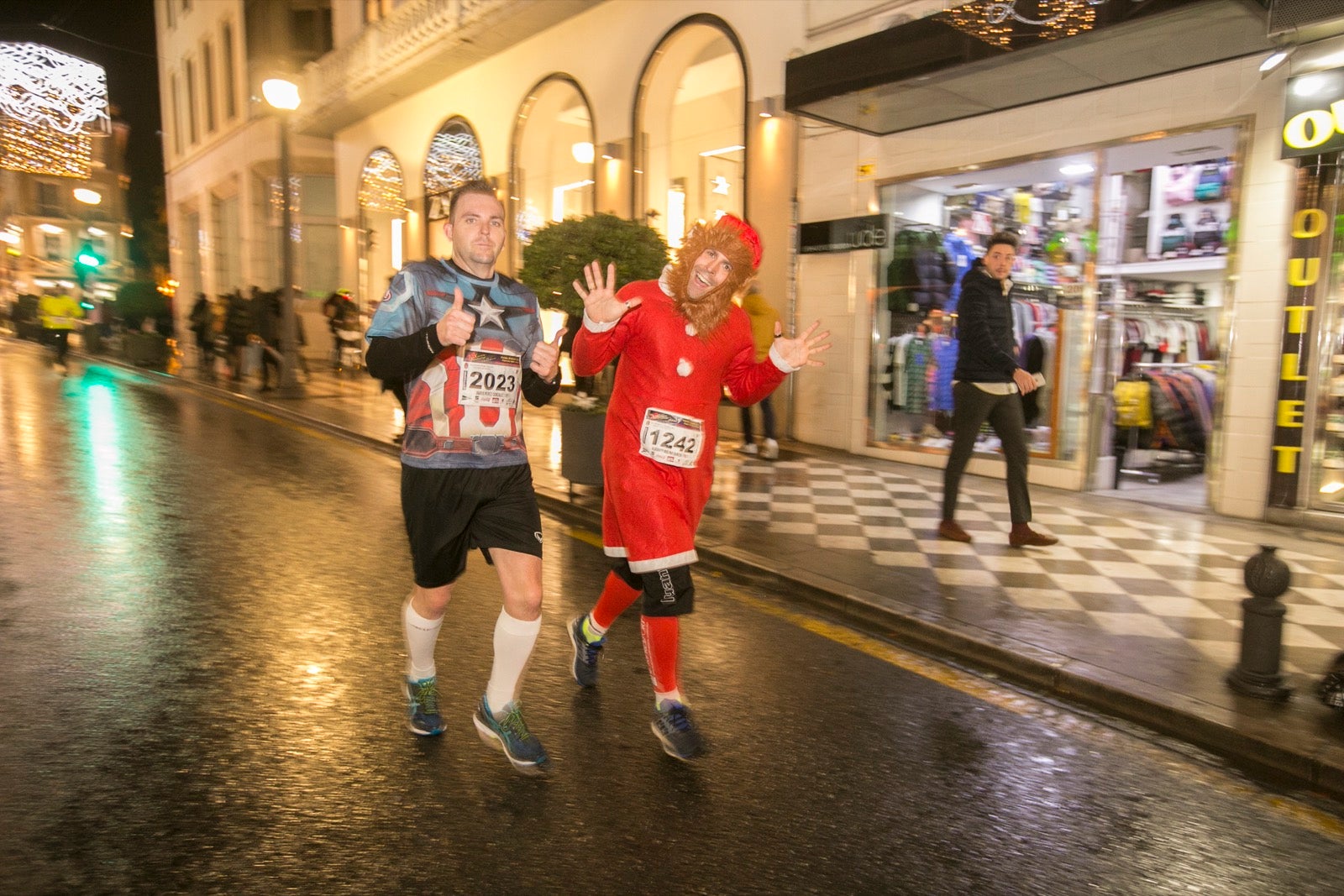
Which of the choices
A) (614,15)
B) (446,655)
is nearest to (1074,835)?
(446,655)

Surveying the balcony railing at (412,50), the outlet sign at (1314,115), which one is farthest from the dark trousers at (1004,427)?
the balcony railing at (412,50)

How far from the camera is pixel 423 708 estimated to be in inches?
128

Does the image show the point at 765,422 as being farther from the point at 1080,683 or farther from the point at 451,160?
the point at 451,160

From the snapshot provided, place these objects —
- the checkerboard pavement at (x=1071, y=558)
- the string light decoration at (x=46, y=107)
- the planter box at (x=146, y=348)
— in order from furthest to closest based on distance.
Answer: the string light decoration at (x=46, y=107)
the planter box at (x=146, y=348)
the checkerboard pavement at (x=1071, y=558)

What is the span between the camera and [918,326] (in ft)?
33.3

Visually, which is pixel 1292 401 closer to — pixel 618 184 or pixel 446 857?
pixel 446 857

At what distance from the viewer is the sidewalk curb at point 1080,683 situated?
10.8 ft

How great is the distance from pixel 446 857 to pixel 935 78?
25.1 feet

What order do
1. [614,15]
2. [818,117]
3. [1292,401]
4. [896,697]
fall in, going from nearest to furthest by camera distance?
[896,697] → [1292,401] → [818,117] → [614,15]

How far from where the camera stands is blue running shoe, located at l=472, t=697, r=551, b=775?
9.87 feet

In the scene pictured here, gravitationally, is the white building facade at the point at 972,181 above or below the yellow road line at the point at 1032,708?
above

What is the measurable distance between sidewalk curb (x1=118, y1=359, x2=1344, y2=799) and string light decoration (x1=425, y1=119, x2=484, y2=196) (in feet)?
49.2

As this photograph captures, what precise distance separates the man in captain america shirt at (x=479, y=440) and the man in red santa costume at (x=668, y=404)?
1.07 ft

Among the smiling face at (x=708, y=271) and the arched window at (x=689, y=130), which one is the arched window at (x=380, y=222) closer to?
the arched window at (x=689, y=130)
